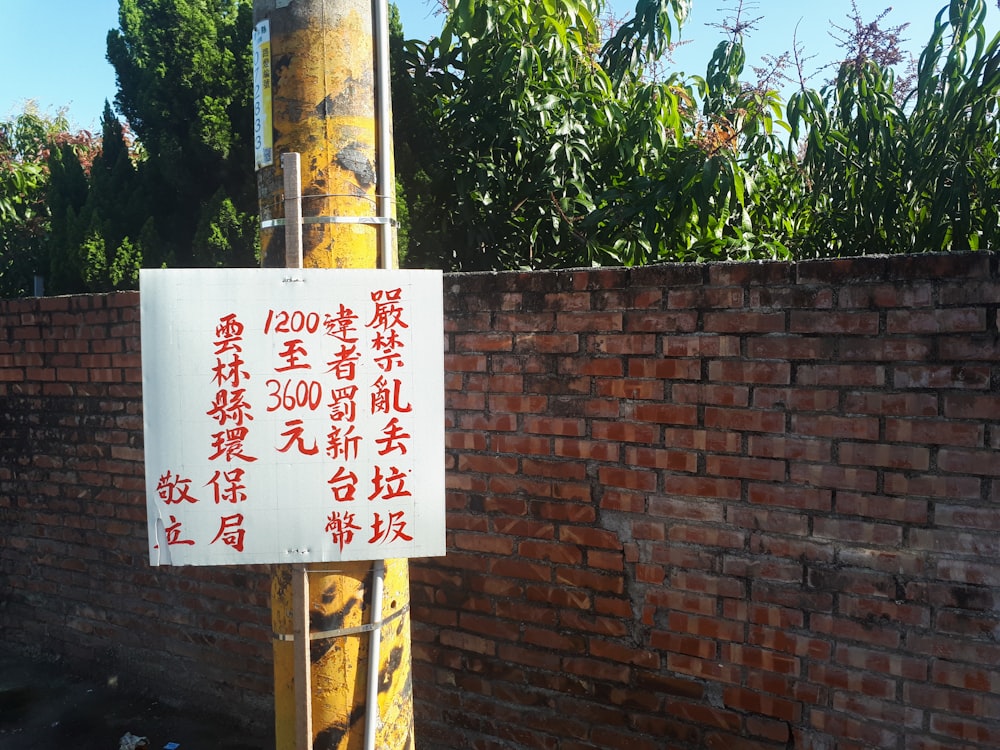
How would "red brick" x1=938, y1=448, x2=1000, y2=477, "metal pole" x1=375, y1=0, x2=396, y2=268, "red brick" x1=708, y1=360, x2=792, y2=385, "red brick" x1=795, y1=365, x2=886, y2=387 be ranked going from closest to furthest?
1. "metal pole" x1=375, y1=0, x2=396, y2=268
2. "red brick" x1=938, y1=448, x2=1000, y2=477
3. "red brick" x1=795, y1=365, x2=886, y2=387
4. "red brick" x1=708, y1=360, x2=792, y2=385

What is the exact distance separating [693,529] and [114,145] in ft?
14.1

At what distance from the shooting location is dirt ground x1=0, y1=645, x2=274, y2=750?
3.46 meters

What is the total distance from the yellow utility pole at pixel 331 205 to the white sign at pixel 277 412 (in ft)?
0.28

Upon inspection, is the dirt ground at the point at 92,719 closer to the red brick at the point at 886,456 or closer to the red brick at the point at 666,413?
the red brick at the point at 666,413

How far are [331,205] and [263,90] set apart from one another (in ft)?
1.12

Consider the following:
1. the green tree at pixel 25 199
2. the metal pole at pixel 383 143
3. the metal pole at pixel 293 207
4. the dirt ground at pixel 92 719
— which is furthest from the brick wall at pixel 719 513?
the green tree at pixel 25 199

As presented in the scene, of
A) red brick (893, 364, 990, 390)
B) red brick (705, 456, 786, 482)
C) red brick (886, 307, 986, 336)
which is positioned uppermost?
red brick (886, 307, 986, 336)

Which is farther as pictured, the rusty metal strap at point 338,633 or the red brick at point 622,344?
the red brick at point 622,344

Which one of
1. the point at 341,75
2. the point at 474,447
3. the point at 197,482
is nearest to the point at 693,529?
the point at 474,447

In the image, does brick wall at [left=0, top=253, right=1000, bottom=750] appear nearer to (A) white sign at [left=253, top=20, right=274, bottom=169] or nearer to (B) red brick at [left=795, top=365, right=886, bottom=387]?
(B) red brick at [left=795, top=365, right=886, bottom=387]

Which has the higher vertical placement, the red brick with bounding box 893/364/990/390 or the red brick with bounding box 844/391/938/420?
the red brick with bounding box 893/364/990/390

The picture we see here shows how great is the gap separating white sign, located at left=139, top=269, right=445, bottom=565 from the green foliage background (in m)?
1.91

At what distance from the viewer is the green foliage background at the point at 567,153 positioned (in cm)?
348

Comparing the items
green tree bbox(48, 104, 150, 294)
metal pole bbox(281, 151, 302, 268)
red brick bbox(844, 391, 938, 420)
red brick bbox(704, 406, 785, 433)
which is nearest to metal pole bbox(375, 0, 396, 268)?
metal pole bbox(281, 151, 302, 268)
